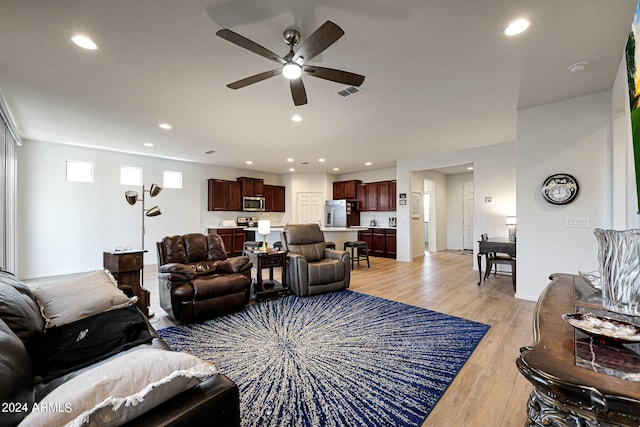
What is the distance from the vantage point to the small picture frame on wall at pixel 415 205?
724 cm

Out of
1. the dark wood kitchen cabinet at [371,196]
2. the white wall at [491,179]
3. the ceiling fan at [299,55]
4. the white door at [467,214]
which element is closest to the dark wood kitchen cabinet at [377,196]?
the dark wood kitchen cabinet at [371,196]

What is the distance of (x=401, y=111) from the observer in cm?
376

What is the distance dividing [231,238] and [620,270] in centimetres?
760

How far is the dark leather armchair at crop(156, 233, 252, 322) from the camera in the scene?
3000 mm

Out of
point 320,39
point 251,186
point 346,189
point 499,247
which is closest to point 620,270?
point 320,39

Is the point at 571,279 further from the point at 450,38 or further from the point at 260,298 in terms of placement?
the point at 260,298

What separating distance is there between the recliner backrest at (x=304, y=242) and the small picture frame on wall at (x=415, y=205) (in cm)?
360

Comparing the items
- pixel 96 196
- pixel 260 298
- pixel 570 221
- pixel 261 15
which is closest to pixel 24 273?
pixel 96 196

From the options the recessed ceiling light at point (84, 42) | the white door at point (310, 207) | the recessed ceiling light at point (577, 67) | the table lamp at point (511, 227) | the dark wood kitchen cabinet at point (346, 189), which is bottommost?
the table lamp at point (511, 227)

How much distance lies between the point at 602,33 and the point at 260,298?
4.47 m

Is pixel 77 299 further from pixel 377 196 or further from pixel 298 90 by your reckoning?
pixel 377 196

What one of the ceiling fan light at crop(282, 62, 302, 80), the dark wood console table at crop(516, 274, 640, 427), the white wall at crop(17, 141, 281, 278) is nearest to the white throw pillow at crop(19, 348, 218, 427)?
the dark wood console table at crop(516, 274, 640, 427)

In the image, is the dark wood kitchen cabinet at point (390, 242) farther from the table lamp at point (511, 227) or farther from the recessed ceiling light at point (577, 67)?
the recessed ceiling light at point (577, 67)

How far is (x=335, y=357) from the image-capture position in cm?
230
